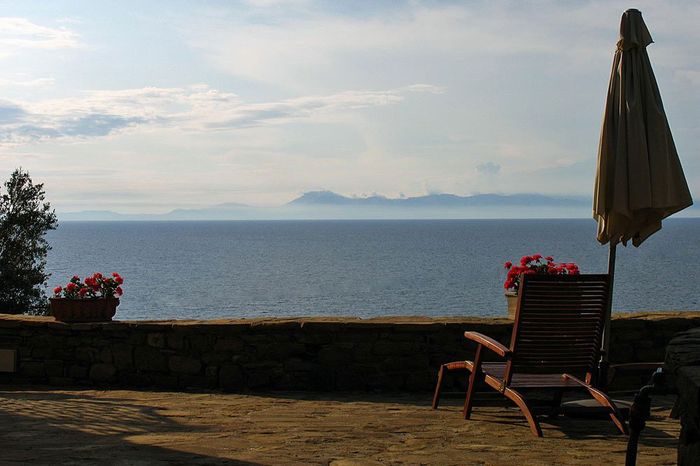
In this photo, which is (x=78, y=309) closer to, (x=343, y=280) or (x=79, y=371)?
(x=79, y=371)

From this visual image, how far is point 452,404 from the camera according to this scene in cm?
583

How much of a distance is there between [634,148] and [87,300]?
13.7 ft

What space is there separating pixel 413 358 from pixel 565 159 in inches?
1293

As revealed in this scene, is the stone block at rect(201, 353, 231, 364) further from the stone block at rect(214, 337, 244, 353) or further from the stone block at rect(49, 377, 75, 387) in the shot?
the stone block at rect(49, 377, 75, 387)

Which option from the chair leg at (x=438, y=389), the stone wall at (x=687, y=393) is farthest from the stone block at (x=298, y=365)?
the stone wall at (x=687, y=393)

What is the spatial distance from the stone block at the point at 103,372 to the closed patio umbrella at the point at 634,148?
11.9 feet

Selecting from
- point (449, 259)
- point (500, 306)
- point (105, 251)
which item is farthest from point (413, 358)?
point (105, 251)

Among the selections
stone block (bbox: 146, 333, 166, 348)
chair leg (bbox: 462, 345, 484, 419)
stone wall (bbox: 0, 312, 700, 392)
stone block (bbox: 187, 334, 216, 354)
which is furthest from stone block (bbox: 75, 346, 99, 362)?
chair leg (bbox: 462, 345, 484, 419)

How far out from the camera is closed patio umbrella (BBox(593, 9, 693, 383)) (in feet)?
17.4

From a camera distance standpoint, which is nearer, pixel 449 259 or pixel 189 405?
pixel 189 405

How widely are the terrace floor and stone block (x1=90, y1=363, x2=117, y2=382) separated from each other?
19.6 inches

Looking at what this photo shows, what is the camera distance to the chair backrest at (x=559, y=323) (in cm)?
482

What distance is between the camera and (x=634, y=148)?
5.32m

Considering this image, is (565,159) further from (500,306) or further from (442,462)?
(442,462)
